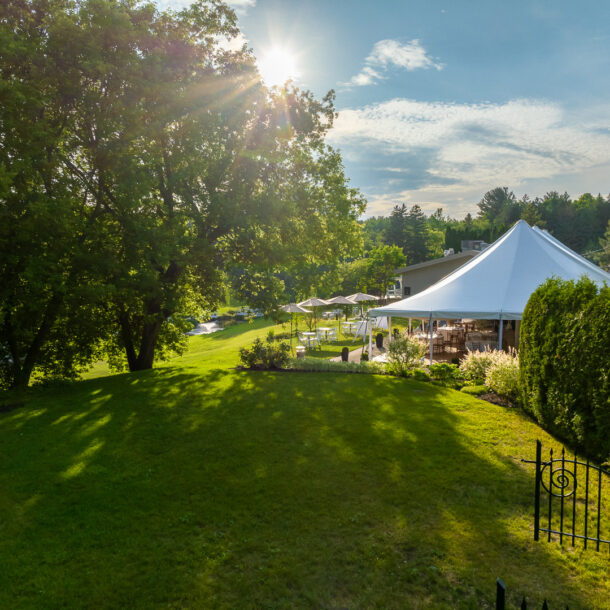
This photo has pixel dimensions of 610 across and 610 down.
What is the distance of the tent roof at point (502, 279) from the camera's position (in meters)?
13.8

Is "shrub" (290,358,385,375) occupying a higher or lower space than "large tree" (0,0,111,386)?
lower

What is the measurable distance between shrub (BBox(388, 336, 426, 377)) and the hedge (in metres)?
4.64

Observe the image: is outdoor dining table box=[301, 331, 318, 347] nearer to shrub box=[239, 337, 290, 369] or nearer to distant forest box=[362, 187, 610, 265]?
shrub box=[239, 337, 290, 369]

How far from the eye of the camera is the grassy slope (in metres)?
3.95

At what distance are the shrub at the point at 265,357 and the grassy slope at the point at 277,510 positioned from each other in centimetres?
510

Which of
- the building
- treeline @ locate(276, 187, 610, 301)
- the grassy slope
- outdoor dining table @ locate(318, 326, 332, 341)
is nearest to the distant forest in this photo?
treeline @ locate(276, 187, 610, 301)

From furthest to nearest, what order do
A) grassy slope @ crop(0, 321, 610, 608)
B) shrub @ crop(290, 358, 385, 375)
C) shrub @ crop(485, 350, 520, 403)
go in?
shrub @ crop(290, 358, 385, 375) < shrub @ crop(485, 350, 520, 403) < grassy slope @ crop(0, 321, 610, 608)

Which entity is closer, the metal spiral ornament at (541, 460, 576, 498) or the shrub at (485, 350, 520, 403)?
the metal spiral ornament at (541, 460, 576, 498)

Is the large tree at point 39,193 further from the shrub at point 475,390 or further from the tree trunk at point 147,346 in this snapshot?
the shrub at point 475,390

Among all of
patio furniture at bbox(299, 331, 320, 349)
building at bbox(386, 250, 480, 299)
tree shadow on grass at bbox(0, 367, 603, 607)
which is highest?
building at bbox(386, 250, 480, 299)

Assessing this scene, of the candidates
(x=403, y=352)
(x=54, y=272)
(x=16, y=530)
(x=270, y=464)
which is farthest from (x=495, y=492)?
(x=54, y=272)

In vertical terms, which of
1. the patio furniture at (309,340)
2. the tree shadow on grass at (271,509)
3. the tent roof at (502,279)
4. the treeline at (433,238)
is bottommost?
the tree shadow on grass at (271,509)

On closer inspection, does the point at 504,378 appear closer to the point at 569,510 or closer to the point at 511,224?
the point at 569,510

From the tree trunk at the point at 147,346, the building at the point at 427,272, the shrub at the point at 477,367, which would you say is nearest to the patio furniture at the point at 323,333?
the tree trunk at the point at 147,346
